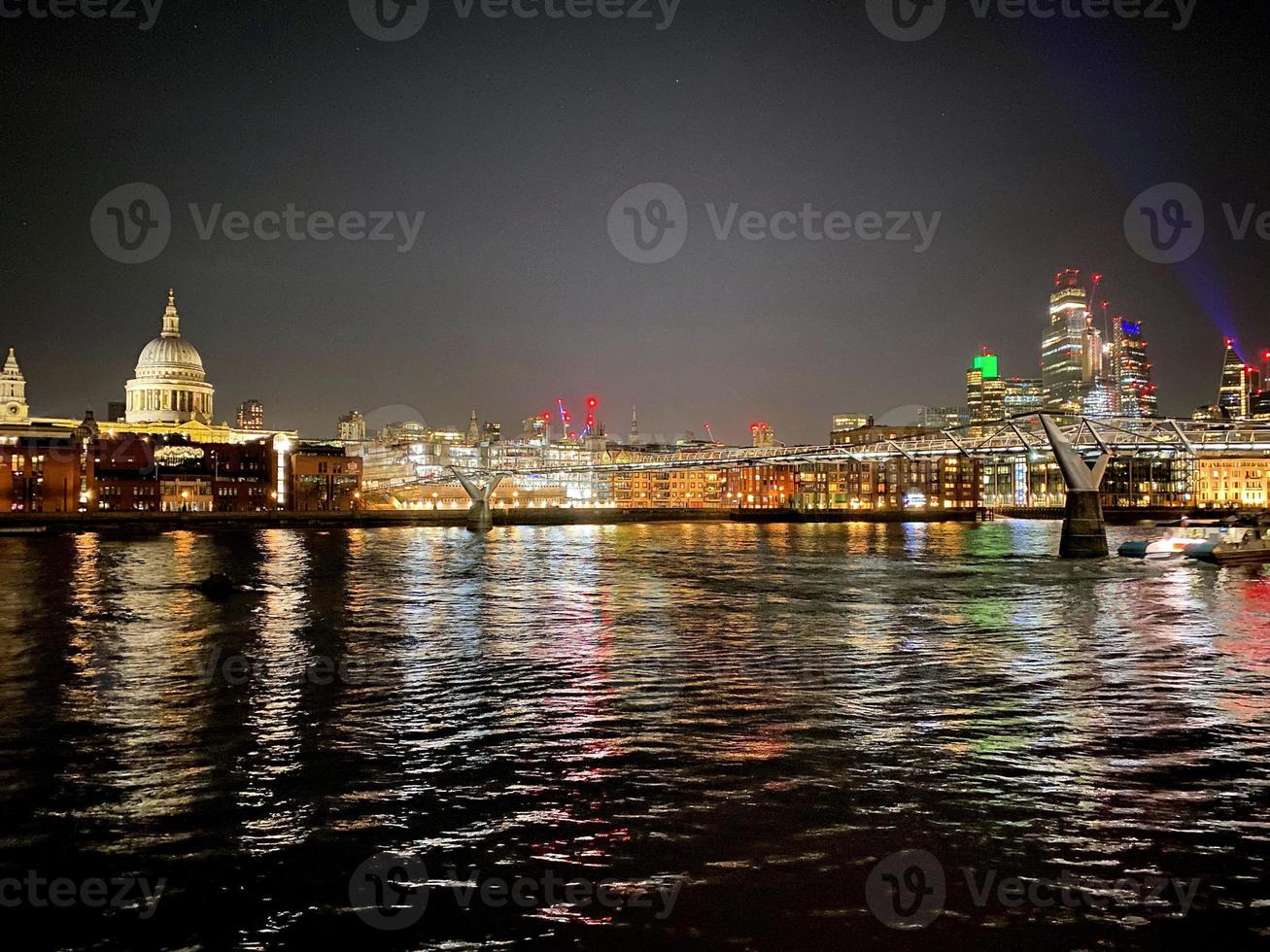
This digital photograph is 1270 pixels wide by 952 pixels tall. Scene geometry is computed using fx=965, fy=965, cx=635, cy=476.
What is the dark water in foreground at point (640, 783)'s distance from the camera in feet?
27.4

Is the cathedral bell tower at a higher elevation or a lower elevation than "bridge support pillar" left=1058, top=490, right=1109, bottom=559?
higher

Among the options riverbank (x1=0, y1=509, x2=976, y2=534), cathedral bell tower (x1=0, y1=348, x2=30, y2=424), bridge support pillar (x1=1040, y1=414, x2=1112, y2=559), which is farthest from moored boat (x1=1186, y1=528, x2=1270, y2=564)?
cathedral bell tower (x1=0, y1=348, x2=30, y2=424)

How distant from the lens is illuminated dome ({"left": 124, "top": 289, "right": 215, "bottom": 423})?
181125 mm

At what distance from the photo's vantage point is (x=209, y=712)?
16578mm

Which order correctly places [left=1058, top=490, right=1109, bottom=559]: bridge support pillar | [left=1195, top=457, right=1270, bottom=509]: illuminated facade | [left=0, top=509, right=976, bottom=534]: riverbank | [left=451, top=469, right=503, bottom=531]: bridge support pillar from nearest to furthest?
[left=1058, top=490, right=1109, bottom=559]: bridge support pillar → [left=0, top=509, right=976, bottom=534]: riverbank → [left=451, top=469, right=503, bottom=531]: bridge support pillar → [left=1195, top=457, right=1270, bottom=509]: illuminated facade

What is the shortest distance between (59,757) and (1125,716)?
644 inches

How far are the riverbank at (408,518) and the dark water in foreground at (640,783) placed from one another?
3849 inches

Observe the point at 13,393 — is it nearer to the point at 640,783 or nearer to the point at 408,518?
the point at 408,518

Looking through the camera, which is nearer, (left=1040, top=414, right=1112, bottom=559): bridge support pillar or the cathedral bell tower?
(left=1040, top=414, right=1112, bottom=559): bridge support pillar

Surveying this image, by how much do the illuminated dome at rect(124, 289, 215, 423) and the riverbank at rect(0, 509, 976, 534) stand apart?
52.9m

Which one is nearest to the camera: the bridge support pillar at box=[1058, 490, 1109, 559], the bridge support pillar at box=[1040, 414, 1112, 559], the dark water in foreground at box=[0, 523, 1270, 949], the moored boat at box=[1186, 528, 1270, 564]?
the dark water in foreground at box=[0, 523, 1270, 949]

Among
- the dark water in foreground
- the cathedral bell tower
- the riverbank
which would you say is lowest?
the riverbank

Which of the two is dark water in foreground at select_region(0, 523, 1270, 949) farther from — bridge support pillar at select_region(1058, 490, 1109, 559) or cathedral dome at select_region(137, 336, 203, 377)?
cathedral dome at select_region(137, 336, 203, 377)

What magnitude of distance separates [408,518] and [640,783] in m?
144
